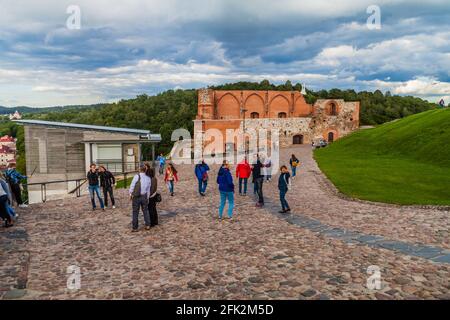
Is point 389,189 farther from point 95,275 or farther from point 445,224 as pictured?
point 95,275

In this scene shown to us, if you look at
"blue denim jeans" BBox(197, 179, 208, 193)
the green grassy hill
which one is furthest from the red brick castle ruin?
"blue denim jeans" BBox(197, 179, 208, 193)

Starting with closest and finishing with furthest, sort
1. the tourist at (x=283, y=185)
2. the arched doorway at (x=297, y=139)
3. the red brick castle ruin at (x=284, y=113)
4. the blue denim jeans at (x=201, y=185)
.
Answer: the tourist at (x=283, y=185) < the blue denim jeans at (x=201, y=185) < the red brick castle ruin at (x=284, y=113) < the arched doorway at (x=297, y=139)

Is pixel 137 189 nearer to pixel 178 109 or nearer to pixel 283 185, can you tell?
pixel 283 185

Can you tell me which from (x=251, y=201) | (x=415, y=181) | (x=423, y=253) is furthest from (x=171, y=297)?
(x=415, y=181)

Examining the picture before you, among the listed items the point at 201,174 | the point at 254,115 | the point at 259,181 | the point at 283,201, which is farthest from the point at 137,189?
the point at 254,115

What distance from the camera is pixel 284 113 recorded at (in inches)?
2421

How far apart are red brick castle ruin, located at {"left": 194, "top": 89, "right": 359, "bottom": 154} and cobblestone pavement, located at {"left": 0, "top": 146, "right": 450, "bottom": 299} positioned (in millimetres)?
38900

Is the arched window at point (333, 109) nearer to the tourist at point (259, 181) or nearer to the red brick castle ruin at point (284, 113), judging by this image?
the red brick castle ruin at point (284, 113)

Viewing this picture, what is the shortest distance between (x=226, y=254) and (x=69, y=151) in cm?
2081

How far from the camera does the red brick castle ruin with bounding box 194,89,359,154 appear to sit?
53938 millimetres

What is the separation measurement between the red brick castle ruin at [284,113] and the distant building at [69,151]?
25061mm

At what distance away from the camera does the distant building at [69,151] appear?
24.5 m

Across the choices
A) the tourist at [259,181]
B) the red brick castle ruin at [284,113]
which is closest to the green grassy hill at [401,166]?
the tourist at [259,181]
